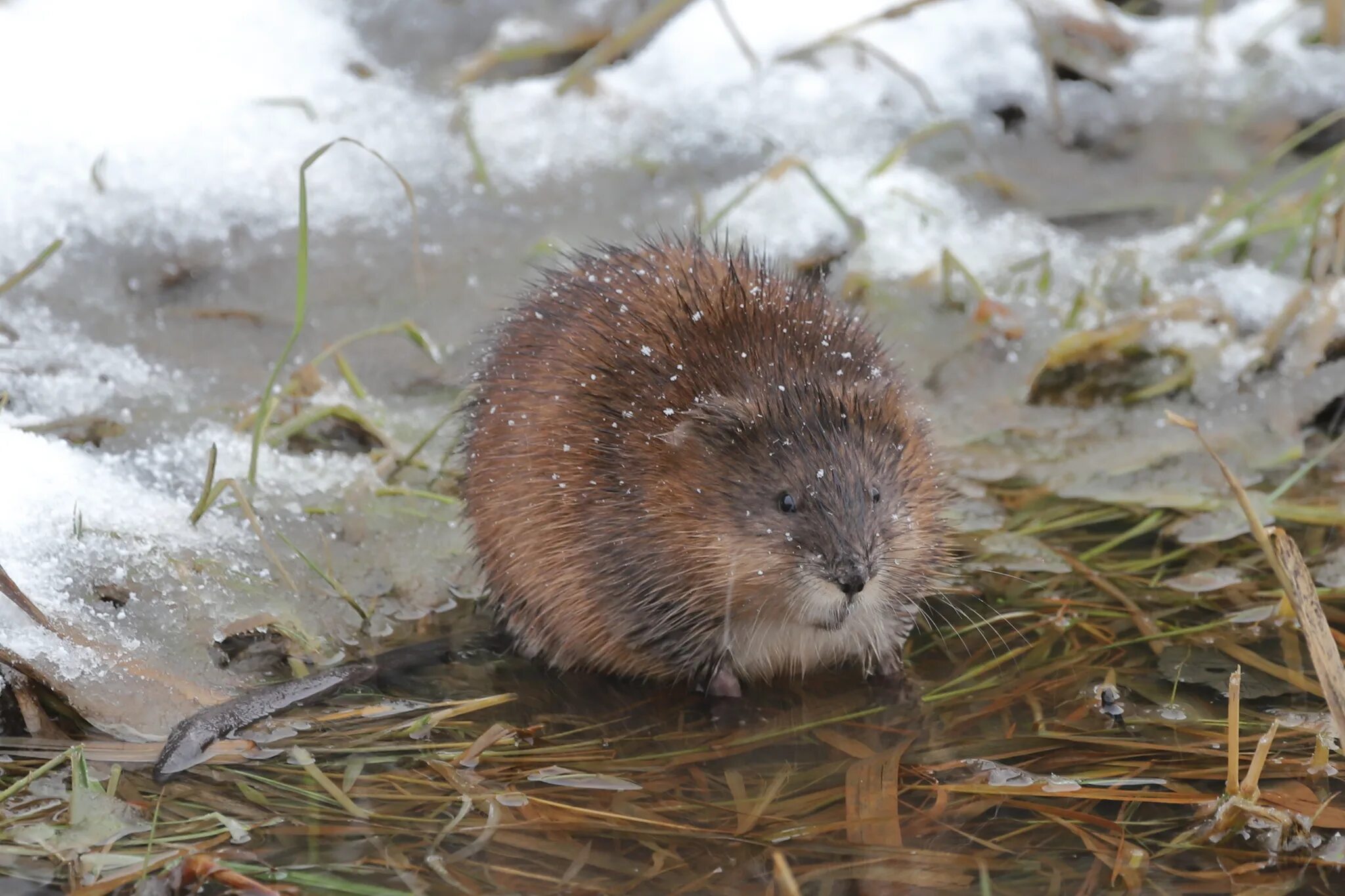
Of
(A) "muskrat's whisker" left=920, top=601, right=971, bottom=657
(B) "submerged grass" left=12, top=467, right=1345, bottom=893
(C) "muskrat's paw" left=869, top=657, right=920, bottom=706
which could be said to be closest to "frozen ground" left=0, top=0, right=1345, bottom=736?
(B) "submerged grass" left=12, top=467, right=1345, bottom=893

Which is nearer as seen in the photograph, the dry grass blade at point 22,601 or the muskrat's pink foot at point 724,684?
the dry grass blade at point 22,601

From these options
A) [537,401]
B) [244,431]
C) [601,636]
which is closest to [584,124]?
[244,431]

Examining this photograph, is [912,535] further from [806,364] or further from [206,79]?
[206,79]

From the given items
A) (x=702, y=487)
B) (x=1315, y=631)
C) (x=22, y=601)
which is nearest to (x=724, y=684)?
(x=702, y=487)

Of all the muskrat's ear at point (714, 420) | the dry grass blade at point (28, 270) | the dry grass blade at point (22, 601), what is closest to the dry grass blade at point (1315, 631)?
the muskrat's ear at point (714, 420)

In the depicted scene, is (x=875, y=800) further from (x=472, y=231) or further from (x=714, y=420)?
(x=472, y=231)

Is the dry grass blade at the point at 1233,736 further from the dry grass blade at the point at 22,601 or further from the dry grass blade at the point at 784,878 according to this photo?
the dry grass blade at the point at 22,601
